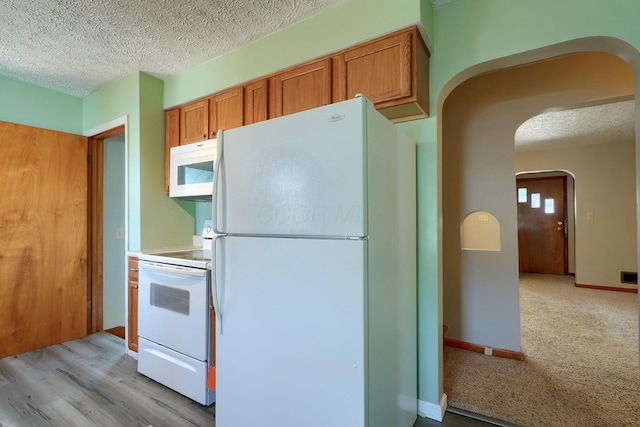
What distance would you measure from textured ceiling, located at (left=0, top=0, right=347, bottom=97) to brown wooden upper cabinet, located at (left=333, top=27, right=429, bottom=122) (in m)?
0.41

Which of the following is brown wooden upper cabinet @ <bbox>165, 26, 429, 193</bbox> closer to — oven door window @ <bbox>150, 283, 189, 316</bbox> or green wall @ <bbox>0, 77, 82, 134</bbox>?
oven door window @ <bbox>150, 283, 189, 316</bbox>

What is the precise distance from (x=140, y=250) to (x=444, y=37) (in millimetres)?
2907

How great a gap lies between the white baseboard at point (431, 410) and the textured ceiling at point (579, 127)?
3092 mm

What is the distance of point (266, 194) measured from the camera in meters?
1.41

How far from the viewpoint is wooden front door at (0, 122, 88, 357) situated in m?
2.65

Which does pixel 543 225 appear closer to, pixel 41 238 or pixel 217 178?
pixel 217 178

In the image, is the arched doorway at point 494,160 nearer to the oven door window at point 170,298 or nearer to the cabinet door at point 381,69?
the cabinet door at point 381,69

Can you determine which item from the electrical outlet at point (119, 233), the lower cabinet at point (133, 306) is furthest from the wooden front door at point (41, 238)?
the lower cabinet at point (133, 306)

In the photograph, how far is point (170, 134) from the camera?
2.86 m

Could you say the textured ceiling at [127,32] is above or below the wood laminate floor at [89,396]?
above

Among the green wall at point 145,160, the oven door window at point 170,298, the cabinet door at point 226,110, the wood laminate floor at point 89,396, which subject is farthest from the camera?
the green wall at point 145,160

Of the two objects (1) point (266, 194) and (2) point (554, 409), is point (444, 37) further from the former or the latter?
(2) point (554, 409)

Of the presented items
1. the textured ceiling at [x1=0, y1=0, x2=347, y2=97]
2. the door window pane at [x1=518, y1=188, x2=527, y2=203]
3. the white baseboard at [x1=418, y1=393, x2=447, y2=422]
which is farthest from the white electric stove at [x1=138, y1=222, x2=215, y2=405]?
the door window pane at [x1=518, y1=188, x2=527, y2=203]

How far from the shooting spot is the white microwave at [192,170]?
2.50 m
